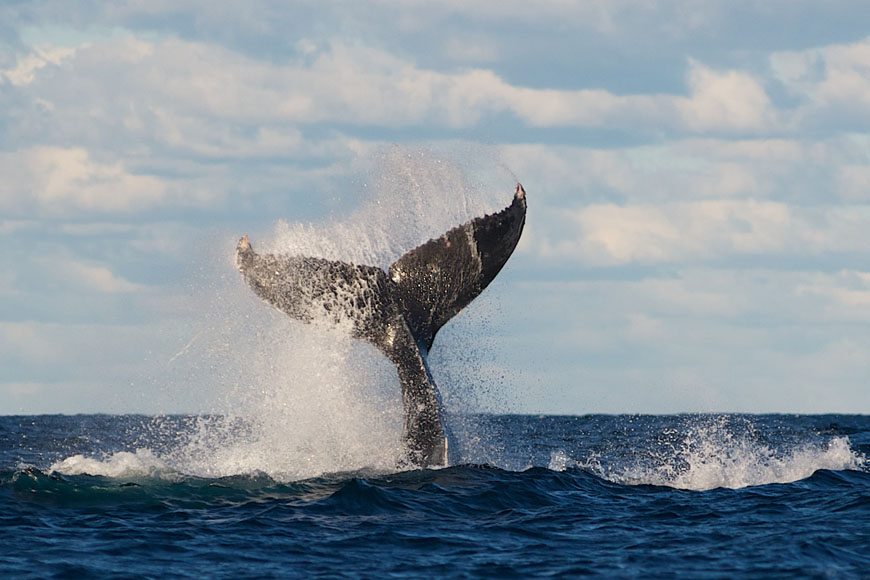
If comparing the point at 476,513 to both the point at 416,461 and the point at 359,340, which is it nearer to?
the point at 416,461

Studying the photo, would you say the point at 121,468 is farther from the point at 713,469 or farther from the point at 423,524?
the point at 713,469

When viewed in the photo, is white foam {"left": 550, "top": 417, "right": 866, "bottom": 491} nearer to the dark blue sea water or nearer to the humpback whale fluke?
the dark blue sea water

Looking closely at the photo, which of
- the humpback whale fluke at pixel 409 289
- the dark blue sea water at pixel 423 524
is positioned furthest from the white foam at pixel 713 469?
the humpback whale fluke at pixel 409 289

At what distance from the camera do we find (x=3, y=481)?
1581 cm

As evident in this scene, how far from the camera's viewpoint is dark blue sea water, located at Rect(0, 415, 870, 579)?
10859 millimetres

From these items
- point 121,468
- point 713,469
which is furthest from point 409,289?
point 713,469

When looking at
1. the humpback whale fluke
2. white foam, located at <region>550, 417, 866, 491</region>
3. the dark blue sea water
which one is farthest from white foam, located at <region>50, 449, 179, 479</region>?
white foam, located at <region>550, 417, 866, 491</region>

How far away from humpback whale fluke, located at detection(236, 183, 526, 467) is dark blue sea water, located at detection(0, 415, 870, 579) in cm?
143

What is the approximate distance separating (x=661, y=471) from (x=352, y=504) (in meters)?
9.51

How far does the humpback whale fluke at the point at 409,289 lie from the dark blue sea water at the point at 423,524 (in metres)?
1.43

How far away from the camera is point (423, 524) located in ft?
42.3

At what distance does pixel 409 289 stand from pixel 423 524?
2.87 m

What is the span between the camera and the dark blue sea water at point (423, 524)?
10.9 meters

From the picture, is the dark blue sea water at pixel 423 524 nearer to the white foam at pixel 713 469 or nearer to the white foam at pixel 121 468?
the white foam at pixel 121 468
